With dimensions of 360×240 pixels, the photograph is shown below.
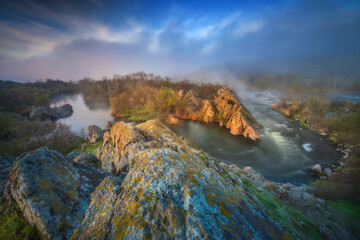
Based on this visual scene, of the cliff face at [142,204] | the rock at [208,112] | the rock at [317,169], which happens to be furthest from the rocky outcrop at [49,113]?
the rock at [317,169]

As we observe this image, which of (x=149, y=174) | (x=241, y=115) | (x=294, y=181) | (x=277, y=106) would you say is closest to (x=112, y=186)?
(x=149, y=174)

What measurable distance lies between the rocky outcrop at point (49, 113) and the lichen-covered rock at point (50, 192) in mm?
56696

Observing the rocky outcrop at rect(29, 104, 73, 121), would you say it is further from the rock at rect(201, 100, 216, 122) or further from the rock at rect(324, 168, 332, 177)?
the rock at rect(324, 168, 332, 177)

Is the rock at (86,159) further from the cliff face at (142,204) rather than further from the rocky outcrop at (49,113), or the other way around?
the rocky outcrop at (49,113)

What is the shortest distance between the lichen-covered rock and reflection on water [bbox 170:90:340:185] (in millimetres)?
23314

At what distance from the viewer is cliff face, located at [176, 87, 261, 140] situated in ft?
120

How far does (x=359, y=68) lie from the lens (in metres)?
111

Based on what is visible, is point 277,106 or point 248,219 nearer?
point 248,219

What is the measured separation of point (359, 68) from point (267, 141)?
161 metres

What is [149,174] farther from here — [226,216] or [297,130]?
[297,130]

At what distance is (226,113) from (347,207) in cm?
3545

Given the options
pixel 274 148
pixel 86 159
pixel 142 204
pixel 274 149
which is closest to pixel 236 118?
pixel 274 148

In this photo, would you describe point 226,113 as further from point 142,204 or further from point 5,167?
point 5,167

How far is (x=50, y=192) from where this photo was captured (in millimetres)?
4375
